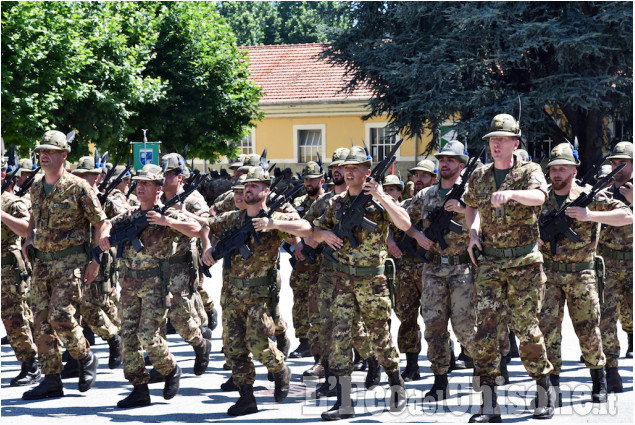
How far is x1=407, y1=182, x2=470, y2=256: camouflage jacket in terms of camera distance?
9.16m

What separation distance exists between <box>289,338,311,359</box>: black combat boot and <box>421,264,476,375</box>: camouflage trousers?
2.34 meters

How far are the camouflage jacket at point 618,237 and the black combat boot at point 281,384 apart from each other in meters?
3.57

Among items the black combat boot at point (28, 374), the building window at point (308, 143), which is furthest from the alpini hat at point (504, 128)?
the building window at point (308, 143)

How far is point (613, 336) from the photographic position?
915 centimetres

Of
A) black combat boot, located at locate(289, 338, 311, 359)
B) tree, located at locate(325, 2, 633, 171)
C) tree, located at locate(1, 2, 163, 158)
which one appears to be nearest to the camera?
black combat boot, located at locate(289, 338, 311, 359)

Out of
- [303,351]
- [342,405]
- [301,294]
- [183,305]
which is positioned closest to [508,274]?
[342,405]

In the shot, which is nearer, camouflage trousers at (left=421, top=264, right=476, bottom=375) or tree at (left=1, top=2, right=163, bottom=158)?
camouflage trousers at (left=421, top=264, right=476, bottom=375)

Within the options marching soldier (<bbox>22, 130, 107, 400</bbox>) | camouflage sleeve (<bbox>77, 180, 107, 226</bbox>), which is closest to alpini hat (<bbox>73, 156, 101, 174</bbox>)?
marching soldier (<bbox>22, 130, 107, 400</bbox>)

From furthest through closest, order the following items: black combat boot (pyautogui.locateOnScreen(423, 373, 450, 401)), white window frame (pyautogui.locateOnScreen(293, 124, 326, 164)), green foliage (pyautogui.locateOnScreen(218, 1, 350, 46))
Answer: green foliage (pyautogui.locateOnScreen(218, 1, 350, 46)) < white window frame (pyautogui.locateOnScreen(293, 124, 326, 164)) < black combat boot (pyautogui.locateOnScreen(423, 373, 450, 401))

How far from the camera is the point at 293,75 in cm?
4228

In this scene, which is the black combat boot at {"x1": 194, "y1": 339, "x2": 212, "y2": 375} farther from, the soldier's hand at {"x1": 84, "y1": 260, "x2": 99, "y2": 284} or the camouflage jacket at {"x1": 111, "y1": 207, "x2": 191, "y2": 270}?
the soldier's hand at {"x1": 84, "y1": 260, "x2": 99, "y2": 284}

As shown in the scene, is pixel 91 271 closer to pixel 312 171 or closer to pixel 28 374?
pixel 28 374

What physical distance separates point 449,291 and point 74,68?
65.8 ft

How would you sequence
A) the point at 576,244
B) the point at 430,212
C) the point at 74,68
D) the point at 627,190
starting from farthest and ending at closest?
the point at 74,68, the point at 627,190, the point at 430,212, the point at 576,244
